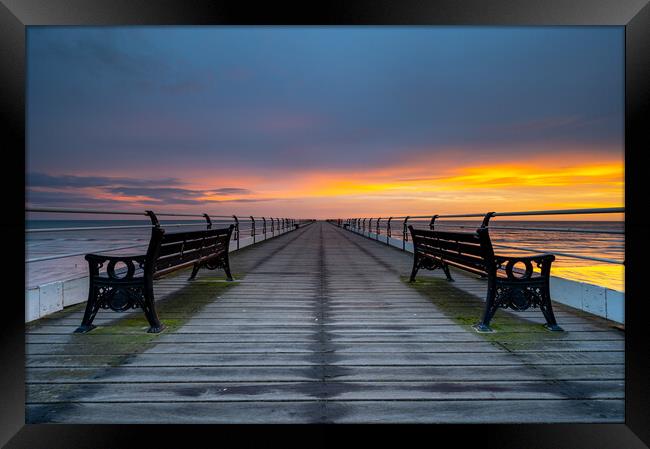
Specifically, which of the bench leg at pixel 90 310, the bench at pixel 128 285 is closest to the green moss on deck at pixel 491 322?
the bench at pixel 128 285

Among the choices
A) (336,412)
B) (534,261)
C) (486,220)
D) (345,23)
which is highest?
(345,23)

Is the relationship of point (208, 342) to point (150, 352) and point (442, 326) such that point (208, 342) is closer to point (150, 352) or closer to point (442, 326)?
point (150, 352)

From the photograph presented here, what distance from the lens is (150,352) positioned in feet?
9.36

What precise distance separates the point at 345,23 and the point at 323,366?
2295mm

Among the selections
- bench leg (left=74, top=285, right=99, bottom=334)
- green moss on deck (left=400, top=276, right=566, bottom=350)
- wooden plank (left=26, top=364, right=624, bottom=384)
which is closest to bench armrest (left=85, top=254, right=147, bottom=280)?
bench leg (left=74, top=285, right=99, bottom=334)

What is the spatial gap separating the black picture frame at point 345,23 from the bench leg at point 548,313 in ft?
4.80

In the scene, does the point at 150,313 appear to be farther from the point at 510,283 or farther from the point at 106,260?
the point at 510,283

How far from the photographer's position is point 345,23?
2055 millimetres

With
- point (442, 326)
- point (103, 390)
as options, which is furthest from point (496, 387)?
point (103, 390)

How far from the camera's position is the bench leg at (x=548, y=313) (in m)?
3.39

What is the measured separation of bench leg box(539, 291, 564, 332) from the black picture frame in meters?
1.46

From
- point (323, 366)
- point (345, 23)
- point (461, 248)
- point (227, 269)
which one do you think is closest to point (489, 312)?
point (461, 248)

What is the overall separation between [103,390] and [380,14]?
9.48 ft

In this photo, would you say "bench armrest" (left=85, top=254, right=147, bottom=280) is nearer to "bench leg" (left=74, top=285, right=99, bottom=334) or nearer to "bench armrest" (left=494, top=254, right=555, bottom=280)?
"bench leg" (left=74, top=285, right=99, bottom=334)
